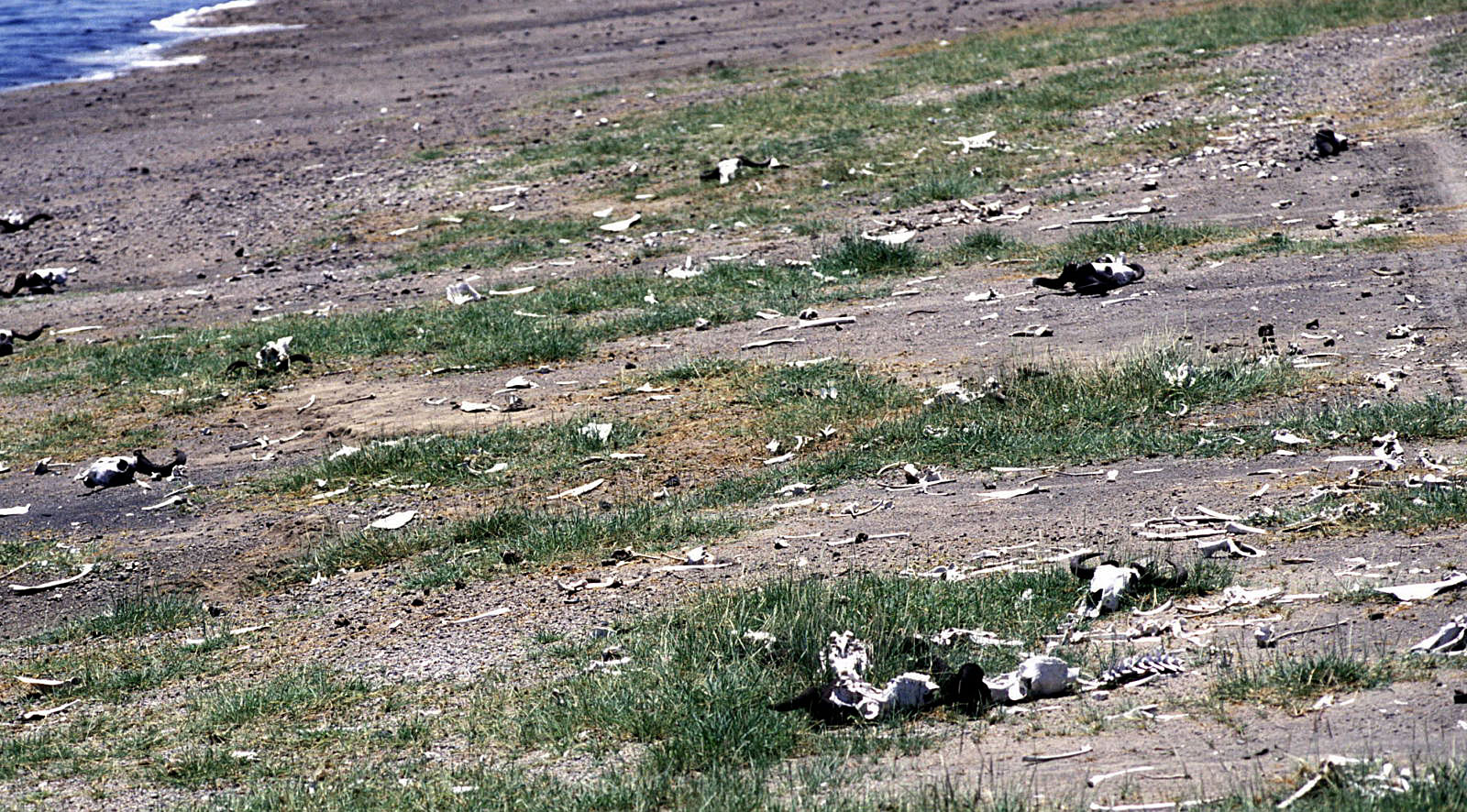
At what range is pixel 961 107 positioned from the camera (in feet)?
58.3

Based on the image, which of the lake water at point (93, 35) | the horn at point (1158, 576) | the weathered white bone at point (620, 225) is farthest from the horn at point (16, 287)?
the lake water at point (93, 35)

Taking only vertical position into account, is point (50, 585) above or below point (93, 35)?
below

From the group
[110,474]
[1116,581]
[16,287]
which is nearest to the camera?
[1116,581]

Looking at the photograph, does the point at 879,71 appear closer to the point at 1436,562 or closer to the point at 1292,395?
the point at 1292,395

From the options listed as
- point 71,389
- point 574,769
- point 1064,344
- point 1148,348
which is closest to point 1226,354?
point 1148,348

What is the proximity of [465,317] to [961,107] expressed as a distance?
8562mm

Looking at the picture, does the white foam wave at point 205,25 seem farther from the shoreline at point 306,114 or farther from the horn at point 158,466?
the horn at point 158,466

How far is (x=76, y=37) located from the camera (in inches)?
1355

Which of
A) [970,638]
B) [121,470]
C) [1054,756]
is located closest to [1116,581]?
[970,638]

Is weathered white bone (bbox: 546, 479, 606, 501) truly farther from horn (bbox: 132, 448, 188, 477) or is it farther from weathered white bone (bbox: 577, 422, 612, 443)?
horn (bbox: 132, 448, 188, 477)

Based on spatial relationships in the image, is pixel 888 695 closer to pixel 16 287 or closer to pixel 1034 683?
pixel 1034 683

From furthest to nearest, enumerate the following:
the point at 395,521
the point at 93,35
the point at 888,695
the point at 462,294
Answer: the point at 93,35 → the point at 462,294 → the point at 395,521 → the point at 888,695

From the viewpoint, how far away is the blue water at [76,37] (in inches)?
1160

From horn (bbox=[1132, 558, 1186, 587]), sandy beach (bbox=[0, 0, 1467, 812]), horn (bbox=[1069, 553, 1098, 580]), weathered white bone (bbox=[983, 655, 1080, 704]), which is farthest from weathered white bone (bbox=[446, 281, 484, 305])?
weathered white bone (bbox=[983, 655, 1080, 704])
